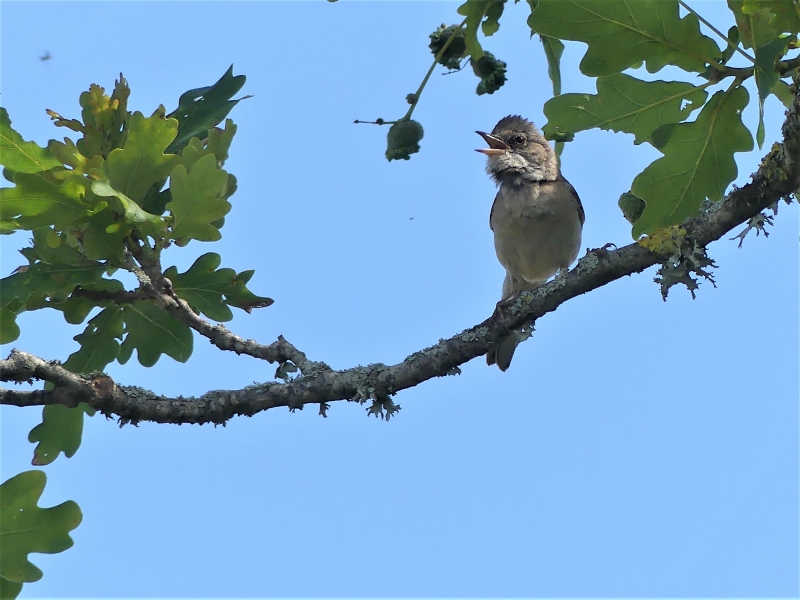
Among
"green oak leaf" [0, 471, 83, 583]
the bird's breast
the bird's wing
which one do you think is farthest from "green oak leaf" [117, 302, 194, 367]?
the bird's wing

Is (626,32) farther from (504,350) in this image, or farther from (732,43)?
(504,350)

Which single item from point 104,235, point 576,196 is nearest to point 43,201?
point 104,235

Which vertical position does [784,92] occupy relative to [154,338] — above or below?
above

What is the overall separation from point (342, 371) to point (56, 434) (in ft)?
4.75

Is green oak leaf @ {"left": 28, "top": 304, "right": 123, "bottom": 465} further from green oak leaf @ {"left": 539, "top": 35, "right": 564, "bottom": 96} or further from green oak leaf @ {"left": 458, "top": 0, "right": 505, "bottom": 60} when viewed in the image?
green oak leaf @ {"left": 539, "top": 35, "right": 564, "bottom": 96}

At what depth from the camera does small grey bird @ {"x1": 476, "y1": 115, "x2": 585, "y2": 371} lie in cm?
648

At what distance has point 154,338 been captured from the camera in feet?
13.5

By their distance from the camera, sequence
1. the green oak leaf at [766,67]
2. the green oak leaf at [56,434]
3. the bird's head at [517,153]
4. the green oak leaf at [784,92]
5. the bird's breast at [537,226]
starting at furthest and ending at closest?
the bird's head at [517,153] < the bird's breast at [537,226] < the green oak leaf at [56,434] < the green oak leaf at [784,92] < the green oak leaf at [766,67]

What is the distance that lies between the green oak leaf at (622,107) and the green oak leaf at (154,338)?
6.57 ft

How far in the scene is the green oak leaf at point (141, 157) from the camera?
3521 mm

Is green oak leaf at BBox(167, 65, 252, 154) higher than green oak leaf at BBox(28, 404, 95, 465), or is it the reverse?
green oak leaf at BBox(167, 65, 252, 154)

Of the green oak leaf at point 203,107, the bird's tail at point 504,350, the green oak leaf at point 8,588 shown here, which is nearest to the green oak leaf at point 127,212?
the green oak leaf at point 203,107

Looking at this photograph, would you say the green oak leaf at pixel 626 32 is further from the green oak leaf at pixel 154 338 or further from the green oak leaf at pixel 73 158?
the green oak leaf at pixel 154 338

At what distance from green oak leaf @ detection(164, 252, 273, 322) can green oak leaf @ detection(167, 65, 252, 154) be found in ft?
1.83
